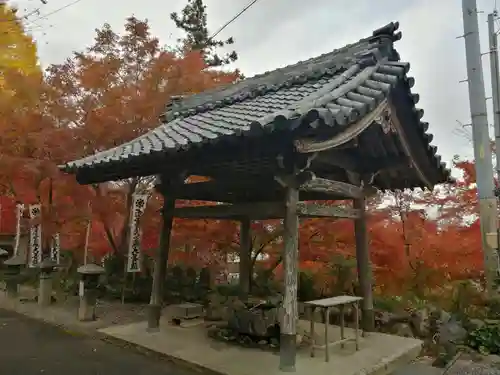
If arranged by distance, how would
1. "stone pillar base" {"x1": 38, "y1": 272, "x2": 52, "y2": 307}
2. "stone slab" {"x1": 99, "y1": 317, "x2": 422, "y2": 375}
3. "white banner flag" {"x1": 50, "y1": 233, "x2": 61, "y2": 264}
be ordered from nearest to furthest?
"stone slab" {"x1": 99, "y1": 317, "x2": 422, "y2": 375} < "stone pillar base" {"x1": 38, "y1": 272, "x2": 52, "y2": 307} < "white banner flag" {"x1": 50, "y1": 233, "x2": 61, "y2": 264}

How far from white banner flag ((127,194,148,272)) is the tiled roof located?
101 inches

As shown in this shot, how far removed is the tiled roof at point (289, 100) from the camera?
4638 mm

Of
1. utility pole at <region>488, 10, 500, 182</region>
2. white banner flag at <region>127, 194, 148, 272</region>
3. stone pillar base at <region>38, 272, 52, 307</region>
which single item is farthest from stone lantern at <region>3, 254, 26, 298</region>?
utility pole at <region>488, 10, 500, 182</region>

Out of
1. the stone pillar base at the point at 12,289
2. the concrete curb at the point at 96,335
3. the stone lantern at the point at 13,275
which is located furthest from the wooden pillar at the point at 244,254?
the stone pillar base at the point at 12,289

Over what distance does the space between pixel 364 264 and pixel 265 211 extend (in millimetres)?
2519

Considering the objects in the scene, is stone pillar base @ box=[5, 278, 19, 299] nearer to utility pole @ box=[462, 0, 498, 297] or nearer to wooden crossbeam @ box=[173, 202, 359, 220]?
wooden crossbeam @ box=[173, 202, 359, 220]

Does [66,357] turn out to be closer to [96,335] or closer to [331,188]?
[96,335]

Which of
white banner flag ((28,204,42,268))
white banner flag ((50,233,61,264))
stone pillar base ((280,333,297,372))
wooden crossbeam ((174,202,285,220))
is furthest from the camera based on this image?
white banner flag ((50,233,61,264))

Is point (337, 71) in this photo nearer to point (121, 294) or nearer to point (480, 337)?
point (480, 337)

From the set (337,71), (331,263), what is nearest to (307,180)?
(337,71)

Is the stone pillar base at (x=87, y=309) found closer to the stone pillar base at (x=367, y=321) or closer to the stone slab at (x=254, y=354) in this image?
the stone slab at (x=254, y=354)

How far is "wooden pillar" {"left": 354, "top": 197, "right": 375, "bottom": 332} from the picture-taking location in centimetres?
734

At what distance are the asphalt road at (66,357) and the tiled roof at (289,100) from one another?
9.32ft

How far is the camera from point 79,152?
1021cm
